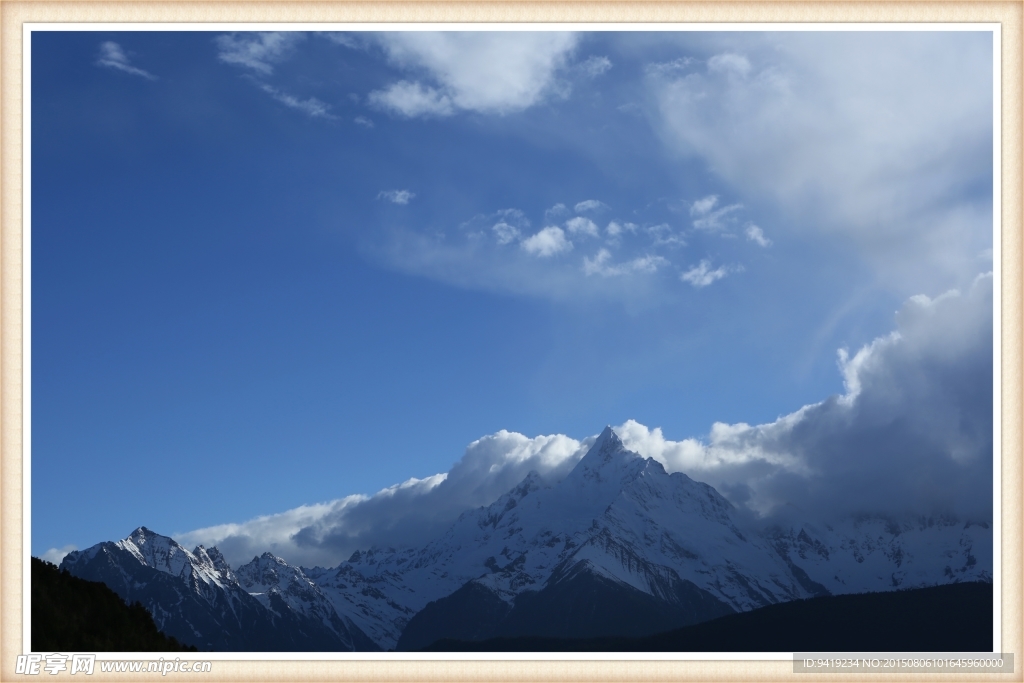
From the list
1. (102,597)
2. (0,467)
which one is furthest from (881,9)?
(102,597)

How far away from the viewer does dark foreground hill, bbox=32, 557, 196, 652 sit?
41.6 meters

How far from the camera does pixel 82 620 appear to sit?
43.4 metres

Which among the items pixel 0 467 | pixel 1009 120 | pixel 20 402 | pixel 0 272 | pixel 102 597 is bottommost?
pixel 102 597

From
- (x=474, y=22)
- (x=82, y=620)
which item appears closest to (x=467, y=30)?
(x=474, y=22)

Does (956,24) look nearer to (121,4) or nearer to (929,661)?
(929,661)

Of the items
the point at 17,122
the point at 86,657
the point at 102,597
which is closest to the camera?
the point at 86,657

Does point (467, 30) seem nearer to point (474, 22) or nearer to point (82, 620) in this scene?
point (474, 22)

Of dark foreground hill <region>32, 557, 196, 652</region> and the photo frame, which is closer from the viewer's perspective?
the photo frame

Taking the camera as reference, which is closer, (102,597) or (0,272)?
(0,272)

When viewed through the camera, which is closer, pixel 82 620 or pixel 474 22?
pixel 474 22

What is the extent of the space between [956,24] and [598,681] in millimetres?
31071

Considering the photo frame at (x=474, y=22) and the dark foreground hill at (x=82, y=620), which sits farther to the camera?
the dark foreground hill at (x=82, y=620)

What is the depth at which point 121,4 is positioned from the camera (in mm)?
41500

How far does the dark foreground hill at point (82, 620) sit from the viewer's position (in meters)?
41.6
